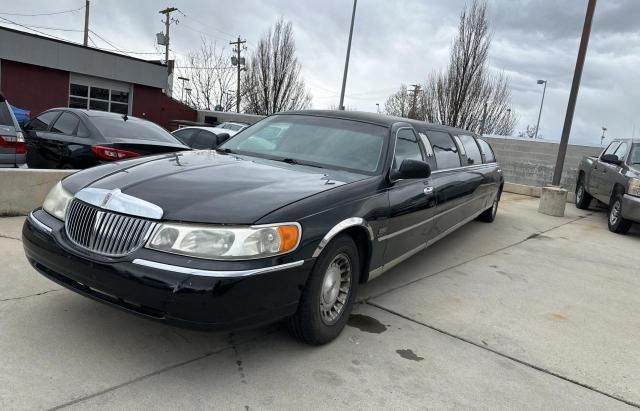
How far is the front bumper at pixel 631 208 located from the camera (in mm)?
7983

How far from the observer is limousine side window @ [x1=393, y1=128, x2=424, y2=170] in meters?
4.28

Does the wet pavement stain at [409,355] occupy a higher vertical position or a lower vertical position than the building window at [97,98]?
lower

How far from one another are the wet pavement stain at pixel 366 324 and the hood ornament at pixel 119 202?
1768mm

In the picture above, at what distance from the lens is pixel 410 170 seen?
Answer: 3.95m

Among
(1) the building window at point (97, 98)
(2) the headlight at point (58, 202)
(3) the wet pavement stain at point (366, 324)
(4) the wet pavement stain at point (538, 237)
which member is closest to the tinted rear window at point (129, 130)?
(2) the headlight at point (58, 202)

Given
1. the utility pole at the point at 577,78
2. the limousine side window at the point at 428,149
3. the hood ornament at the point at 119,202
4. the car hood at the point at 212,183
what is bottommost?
the hood ornament at the point at 119,202

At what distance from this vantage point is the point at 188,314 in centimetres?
259

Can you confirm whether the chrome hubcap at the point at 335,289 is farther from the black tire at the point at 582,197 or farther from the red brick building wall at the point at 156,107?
the red brick building wall at the point at 156,107

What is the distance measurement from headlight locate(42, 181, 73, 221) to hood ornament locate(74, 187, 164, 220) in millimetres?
160

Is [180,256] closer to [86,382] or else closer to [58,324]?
[86,382]

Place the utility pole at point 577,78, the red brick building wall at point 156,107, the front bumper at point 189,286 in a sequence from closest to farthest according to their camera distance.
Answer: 1. the front bumper at point 189,286
2. the utility pole at point 577,78
3. the red brick building wall at point 156,107

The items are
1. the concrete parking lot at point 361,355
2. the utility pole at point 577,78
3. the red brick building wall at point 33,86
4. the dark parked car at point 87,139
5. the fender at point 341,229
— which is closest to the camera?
the concrete parking lot at point 361,355

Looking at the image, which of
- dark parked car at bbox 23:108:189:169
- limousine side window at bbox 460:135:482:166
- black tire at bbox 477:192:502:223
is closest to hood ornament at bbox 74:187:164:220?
dark parked car at bbox 23:108:189:169

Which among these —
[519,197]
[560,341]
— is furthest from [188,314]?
[519,197]
